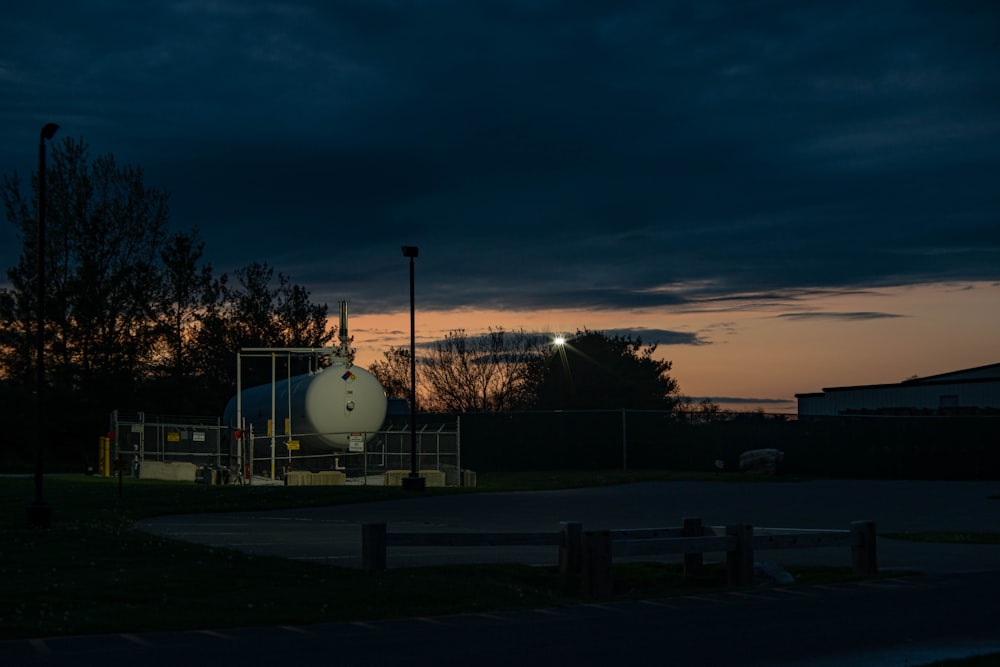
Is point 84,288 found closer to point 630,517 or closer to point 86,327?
point 86,327

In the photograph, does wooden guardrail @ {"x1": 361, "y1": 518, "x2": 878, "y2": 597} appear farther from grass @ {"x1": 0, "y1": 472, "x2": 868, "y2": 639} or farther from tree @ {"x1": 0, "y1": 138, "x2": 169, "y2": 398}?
tree @ {"x1": 0, "y1": 138, "x2": 169, "y2": 398}

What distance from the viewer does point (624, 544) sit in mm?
14320

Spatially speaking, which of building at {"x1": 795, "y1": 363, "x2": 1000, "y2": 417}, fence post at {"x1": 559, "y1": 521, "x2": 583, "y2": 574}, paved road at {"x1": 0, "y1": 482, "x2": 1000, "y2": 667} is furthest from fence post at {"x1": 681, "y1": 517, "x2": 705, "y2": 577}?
building at {"x1": 795, "y1": 363, "x2": 1000, "y2": 417}

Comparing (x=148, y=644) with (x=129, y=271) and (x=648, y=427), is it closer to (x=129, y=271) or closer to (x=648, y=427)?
(x=648, y=427)

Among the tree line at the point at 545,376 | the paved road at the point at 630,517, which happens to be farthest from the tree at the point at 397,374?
the paved road at the point at 630,517

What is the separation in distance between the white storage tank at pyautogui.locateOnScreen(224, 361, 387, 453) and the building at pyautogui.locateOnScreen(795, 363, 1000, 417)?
772 inches

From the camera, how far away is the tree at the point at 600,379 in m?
80.4

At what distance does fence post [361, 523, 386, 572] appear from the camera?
14820 millimetres

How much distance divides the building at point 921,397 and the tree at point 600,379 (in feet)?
52.9

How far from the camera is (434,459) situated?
5188 cm

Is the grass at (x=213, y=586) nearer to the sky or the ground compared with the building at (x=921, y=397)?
nearer to the ground

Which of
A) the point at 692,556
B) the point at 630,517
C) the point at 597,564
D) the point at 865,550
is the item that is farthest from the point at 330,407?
the point at 597,564

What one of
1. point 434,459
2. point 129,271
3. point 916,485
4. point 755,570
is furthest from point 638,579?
point 129,271

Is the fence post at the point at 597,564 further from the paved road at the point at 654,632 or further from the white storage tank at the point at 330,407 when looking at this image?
the white storage tank at the point at 330,407
